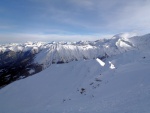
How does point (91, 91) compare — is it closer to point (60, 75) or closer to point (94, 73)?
point (94, 73)

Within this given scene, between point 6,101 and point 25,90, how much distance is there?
443cm

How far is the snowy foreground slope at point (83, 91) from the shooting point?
70.3 feet

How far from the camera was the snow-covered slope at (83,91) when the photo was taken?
70.3 feet

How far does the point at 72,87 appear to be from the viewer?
33.8m

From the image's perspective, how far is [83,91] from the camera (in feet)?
101

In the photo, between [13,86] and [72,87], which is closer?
[72,87]

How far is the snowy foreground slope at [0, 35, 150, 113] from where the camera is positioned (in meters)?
21.4

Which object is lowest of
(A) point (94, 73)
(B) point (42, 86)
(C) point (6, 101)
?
(C) point (6, 101)

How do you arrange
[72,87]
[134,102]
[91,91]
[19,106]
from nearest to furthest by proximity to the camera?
[134,102] < [91,91] < [19,106] < [72,87]

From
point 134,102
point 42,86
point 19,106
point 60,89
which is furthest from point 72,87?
point 134,102

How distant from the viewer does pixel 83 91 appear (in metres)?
30.8

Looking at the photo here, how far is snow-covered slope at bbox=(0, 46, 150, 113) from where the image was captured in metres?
21.4

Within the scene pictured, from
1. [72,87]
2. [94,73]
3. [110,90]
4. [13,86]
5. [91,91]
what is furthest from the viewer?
[13,86]

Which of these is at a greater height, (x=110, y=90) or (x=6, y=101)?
(x=110, y=90)
